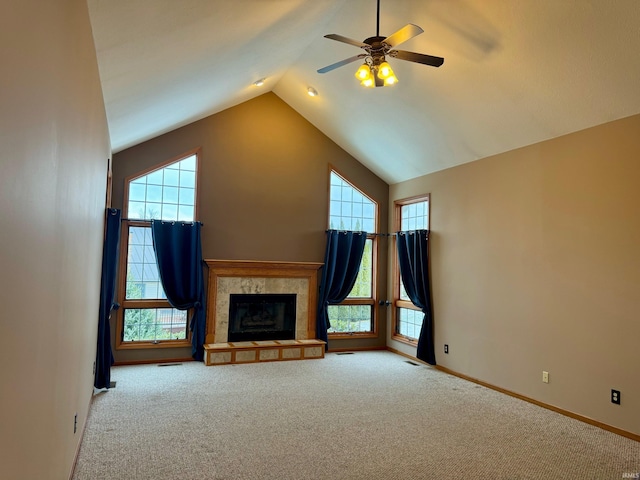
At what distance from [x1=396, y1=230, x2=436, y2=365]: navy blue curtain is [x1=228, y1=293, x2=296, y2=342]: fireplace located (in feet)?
6.07

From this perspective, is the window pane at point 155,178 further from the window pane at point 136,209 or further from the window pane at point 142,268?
the window pane at point 142,268

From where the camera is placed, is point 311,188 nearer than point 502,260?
No

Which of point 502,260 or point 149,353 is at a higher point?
point 502,260

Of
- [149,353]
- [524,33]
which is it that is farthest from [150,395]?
[524,33]

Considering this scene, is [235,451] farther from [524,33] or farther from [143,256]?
[524,33]

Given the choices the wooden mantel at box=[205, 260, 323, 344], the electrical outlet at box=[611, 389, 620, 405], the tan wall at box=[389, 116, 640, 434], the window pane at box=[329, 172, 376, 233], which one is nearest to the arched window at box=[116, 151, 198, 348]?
the wooden mantel at box=[205, 260, 323, 344]

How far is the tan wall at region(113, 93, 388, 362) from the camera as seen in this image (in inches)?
241

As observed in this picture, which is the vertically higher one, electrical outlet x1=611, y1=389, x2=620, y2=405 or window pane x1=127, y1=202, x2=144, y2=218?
window pane x1=127, y1=202, x2=144, y2=218

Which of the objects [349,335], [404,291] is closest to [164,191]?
[349,335]

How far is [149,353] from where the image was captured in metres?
5.83

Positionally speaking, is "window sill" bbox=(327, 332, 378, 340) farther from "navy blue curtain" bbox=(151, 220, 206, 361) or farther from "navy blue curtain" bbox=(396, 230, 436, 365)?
"navy blue curtain" bbox=(151, 220, 206, 361)

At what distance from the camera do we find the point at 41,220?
1538mm

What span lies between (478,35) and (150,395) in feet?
15.9

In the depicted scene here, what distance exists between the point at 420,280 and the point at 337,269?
1363mm
